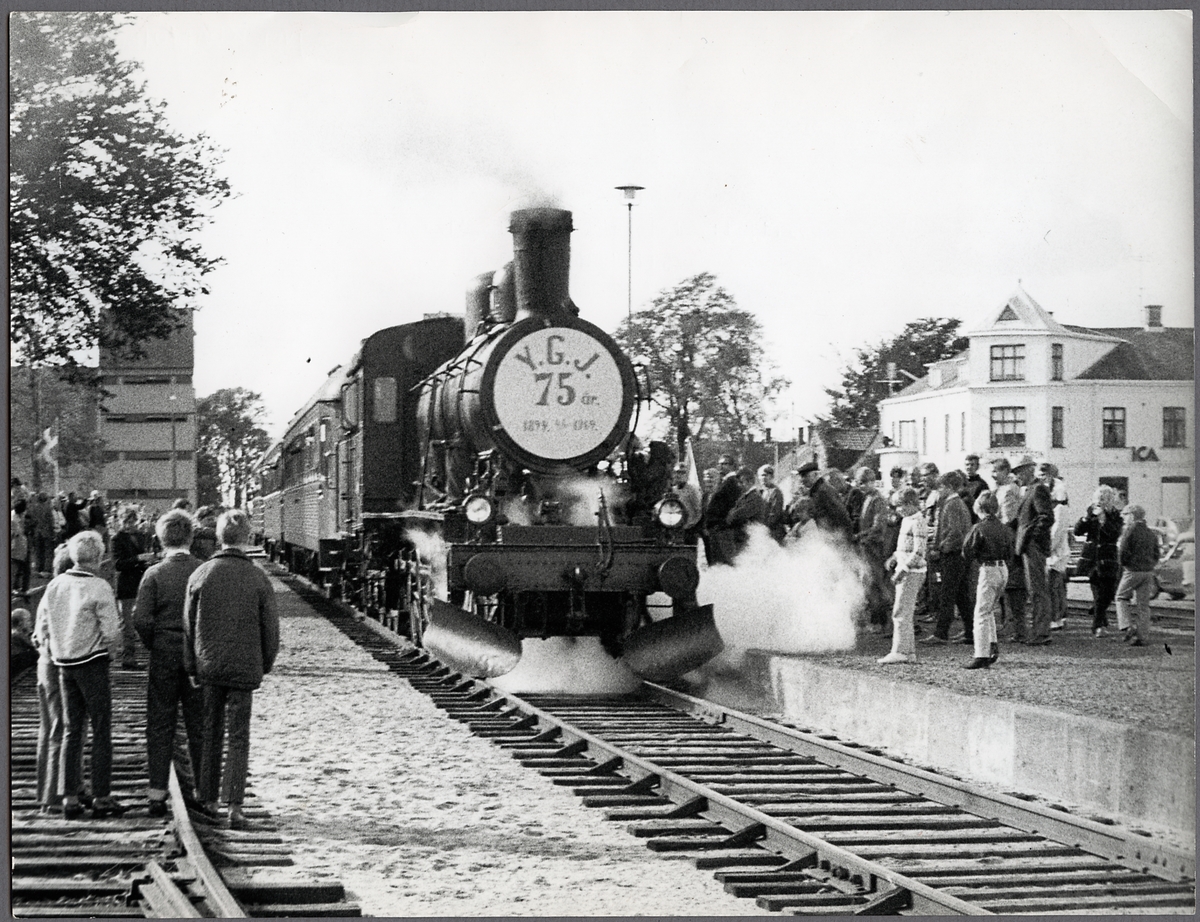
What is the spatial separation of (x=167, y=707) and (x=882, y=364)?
111 feet

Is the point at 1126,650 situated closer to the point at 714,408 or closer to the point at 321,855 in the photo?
the point at 321,855

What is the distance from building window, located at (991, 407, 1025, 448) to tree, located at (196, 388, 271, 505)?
42.8 feet

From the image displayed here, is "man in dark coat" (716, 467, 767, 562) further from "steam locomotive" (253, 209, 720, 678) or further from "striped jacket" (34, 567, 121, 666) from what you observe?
"striped jacket" (34, 567, 121, 666)

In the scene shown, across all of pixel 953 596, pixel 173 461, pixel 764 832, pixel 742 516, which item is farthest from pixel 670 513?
pixel 764 832

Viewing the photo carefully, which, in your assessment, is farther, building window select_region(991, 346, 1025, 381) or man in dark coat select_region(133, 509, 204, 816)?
building window select_region(991, 346, 1025, 381)

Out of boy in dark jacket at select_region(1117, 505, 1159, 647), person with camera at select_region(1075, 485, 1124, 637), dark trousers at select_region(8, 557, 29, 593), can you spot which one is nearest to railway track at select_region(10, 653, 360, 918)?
dark trousers at select_region(8, 557, 29, 593)

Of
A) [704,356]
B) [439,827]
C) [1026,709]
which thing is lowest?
[439,827]

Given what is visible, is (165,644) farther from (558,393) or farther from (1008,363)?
(1008,363)

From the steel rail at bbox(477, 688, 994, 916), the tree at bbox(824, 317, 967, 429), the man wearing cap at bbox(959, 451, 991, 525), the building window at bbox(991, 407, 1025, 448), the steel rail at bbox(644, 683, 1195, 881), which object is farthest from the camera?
the tree at bbox(824, 317, 967, 429)

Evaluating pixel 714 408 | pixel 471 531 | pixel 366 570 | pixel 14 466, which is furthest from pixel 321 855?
pixel 714 408

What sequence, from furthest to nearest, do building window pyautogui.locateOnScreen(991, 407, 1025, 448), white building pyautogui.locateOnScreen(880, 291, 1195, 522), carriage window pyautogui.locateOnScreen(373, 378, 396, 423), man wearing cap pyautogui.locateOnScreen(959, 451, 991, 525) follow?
building window pyautogui.locateOnScreen(991, 407, 1025, 448)
carriage window pyautogui.locateOnScreen(373, 378, 396, 423)
man wearing cap pyautogui.locateOnScreen(959, 451, 991, 525)
white building pyautogui.locateOnScreen(880, 291, 1195, 522)

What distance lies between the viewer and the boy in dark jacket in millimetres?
11703

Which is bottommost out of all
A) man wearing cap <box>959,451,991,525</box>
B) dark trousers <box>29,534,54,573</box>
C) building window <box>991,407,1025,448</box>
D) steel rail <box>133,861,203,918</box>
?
steel rail <box>133,861,203,918</box>

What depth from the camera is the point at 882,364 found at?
3925 centimetres
